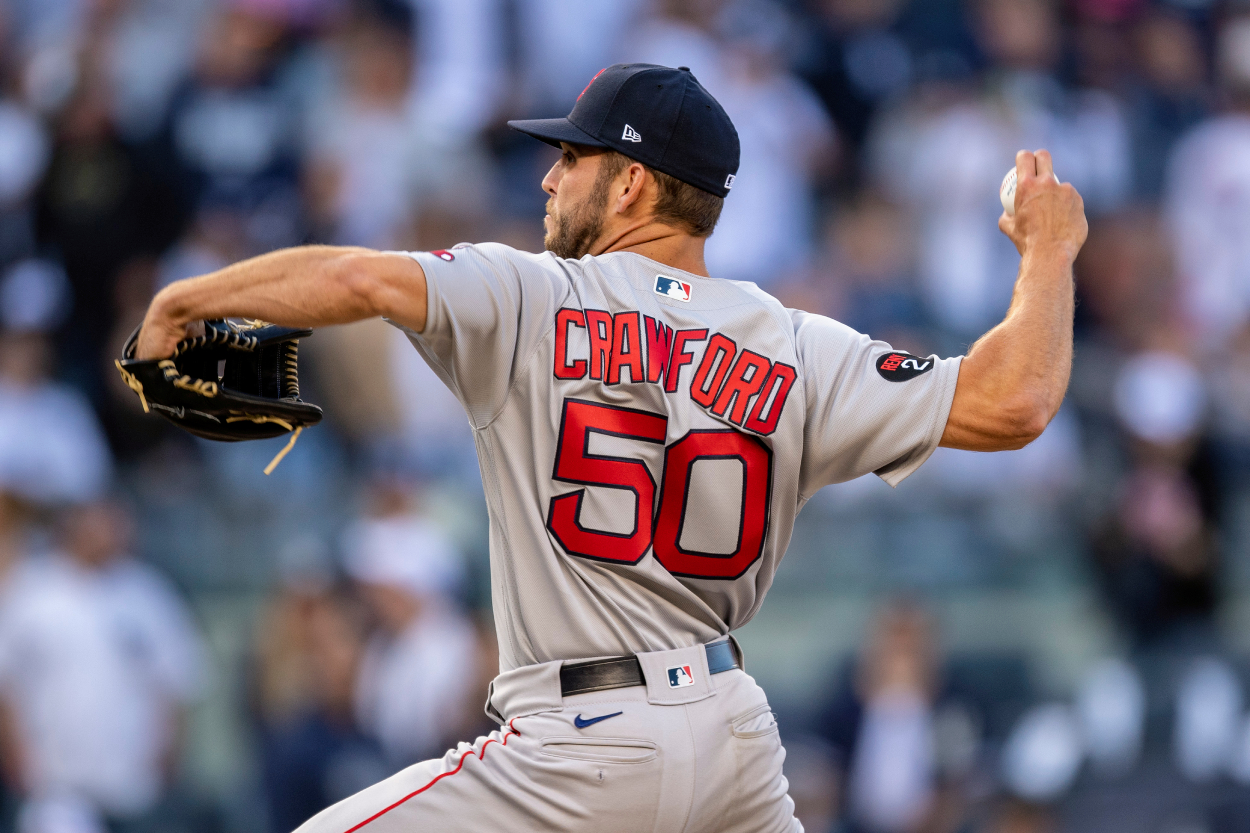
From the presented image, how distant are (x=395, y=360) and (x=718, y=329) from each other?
504 centimetres

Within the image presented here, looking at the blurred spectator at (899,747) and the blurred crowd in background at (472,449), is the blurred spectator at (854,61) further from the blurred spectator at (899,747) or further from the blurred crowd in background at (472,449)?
the blurred spectator at (899,747)

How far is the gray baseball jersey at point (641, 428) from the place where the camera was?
2584 mm

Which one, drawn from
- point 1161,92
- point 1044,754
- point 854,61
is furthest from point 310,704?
point 1161,92

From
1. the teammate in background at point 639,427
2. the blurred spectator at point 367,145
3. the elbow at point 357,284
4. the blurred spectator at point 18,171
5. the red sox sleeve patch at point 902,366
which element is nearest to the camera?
the elbow at point 357,284

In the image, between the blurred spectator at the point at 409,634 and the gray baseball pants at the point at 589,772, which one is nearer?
the gray baseball pants at the point at 589,772

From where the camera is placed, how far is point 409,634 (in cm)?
689

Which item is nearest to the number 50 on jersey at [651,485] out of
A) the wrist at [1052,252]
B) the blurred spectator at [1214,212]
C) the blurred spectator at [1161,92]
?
the wrist at [1052,252]

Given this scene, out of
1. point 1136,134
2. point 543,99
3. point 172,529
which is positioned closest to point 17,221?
point 172,529

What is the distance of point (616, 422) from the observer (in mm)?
2623

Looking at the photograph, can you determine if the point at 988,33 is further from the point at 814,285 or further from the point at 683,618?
the point at 683,618

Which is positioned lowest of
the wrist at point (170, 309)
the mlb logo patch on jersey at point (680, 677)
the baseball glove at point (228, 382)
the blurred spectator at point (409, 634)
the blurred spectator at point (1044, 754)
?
the blurred spectator at point (1044, 754)

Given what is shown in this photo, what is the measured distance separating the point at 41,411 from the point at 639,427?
18.7 ft

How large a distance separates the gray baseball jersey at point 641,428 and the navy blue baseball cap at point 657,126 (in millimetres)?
224

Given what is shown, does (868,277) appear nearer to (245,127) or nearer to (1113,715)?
(1113,715)
